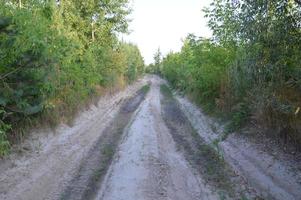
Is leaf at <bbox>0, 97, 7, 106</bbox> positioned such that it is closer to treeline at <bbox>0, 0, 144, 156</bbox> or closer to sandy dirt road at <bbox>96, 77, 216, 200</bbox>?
treeline at <bbox>0, 0, 144, 156</bbox>

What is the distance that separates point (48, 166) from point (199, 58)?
10.3 meters

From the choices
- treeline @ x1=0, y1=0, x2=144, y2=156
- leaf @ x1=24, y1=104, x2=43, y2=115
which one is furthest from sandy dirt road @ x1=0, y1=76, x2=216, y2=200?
leaf @ x1=24, y1=104, x2=43, y2=115

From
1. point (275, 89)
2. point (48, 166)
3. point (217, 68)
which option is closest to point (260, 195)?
point (275, 89)

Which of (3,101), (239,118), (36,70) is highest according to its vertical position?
Result: (36,70)

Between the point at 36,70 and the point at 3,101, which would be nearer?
the point at 3,101

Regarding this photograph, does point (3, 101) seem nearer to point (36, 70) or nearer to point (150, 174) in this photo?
point (36, 70)

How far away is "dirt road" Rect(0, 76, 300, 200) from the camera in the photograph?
24.1 feet

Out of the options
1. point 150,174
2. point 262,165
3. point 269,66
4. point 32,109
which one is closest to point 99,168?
point 150,174

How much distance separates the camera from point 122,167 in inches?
349

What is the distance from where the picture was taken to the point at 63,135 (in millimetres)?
12758

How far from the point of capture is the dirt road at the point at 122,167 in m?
7.34

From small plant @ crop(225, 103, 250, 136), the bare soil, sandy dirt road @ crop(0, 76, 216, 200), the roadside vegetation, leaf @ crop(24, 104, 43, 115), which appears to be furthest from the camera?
small plant @ crop(225, 103, 250, 136)

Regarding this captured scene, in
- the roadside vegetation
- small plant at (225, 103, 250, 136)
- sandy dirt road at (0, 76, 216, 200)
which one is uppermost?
small plant at (225, 103, 250, 136)

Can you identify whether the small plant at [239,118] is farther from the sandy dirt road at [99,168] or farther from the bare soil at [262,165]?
the sandy dirt road at [99,168]
